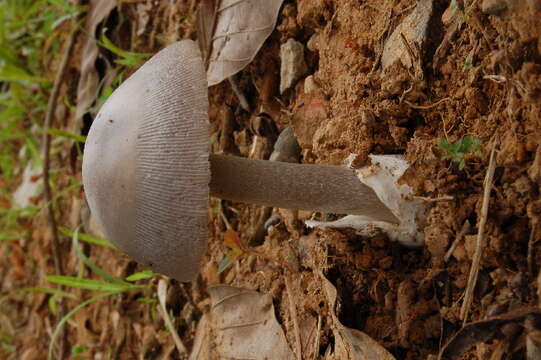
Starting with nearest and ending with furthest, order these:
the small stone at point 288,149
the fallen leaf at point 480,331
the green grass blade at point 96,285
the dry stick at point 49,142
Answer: the fallen leaf at point 480,331 < the small stone at point 288,149 < the green grass blade at point 96,285 < the dry stick at point 49,142

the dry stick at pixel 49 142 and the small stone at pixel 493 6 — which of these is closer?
the small stone at pixel 493 6

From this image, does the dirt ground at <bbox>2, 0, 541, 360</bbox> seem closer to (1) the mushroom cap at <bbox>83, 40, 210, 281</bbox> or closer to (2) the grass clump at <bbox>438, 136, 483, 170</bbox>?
(2) the grass clump at <bbox>438, 136, 483, 170</bbox>

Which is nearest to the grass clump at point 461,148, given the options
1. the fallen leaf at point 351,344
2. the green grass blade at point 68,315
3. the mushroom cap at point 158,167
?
the fallen leaf at point 351,344

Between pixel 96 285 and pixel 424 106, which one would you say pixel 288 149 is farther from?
pixel 96 285

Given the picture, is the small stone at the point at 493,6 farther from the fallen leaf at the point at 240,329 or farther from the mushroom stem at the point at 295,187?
the fallen leaf at the point at 240,329


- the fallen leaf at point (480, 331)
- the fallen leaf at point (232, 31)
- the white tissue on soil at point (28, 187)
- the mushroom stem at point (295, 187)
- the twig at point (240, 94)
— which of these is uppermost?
the fallen leaf at point (232, 31)

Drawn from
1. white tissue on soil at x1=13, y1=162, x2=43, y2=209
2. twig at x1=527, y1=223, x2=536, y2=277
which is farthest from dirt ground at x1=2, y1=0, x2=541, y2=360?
white tissue on soil at x1=13, y1=162, x2=43, y2=209
